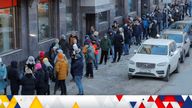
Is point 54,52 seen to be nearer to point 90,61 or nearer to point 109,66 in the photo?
point 90,61

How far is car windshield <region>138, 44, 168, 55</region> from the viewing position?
19.2m

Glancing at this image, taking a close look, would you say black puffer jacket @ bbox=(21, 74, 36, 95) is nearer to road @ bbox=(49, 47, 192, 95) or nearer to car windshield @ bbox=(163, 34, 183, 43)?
road @ bbox=(49, 47, 192, 95)

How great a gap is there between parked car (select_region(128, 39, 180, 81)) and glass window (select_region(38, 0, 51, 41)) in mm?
4780

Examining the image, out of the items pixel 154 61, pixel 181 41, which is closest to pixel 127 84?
pixel 154 61

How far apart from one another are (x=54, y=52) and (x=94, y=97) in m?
12.3

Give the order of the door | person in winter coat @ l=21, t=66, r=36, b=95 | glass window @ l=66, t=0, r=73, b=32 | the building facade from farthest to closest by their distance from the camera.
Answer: the door, glass window @ l=66, t=0, r=73, b=32, the building facade, person in winter coat @ l=21, t=66, r=36, b=95

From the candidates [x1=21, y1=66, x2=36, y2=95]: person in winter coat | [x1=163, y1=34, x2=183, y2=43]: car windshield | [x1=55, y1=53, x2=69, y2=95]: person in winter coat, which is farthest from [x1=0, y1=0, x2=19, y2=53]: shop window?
[x1=163, y1=34, x2=183, y2=43]: car windshield

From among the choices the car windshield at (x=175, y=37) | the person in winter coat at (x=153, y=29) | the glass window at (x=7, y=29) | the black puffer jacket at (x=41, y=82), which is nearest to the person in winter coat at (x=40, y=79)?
the black puffer jacket at (x=41, y=82)

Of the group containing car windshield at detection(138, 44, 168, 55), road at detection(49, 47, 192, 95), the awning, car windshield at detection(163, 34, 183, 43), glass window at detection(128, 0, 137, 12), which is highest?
glass window at detection(128, 0, 137, 12)

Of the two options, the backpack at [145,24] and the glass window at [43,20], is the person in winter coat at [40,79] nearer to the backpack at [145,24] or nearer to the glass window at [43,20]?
the glass window at [43,20]

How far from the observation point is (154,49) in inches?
770

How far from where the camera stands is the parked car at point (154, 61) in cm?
1811

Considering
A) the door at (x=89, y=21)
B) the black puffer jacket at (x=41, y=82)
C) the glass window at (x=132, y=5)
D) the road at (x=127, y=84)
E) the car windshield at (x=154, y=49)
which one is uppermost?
the glass window at (x=132, y=5)

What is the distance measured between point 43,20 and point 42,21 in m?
0.14
